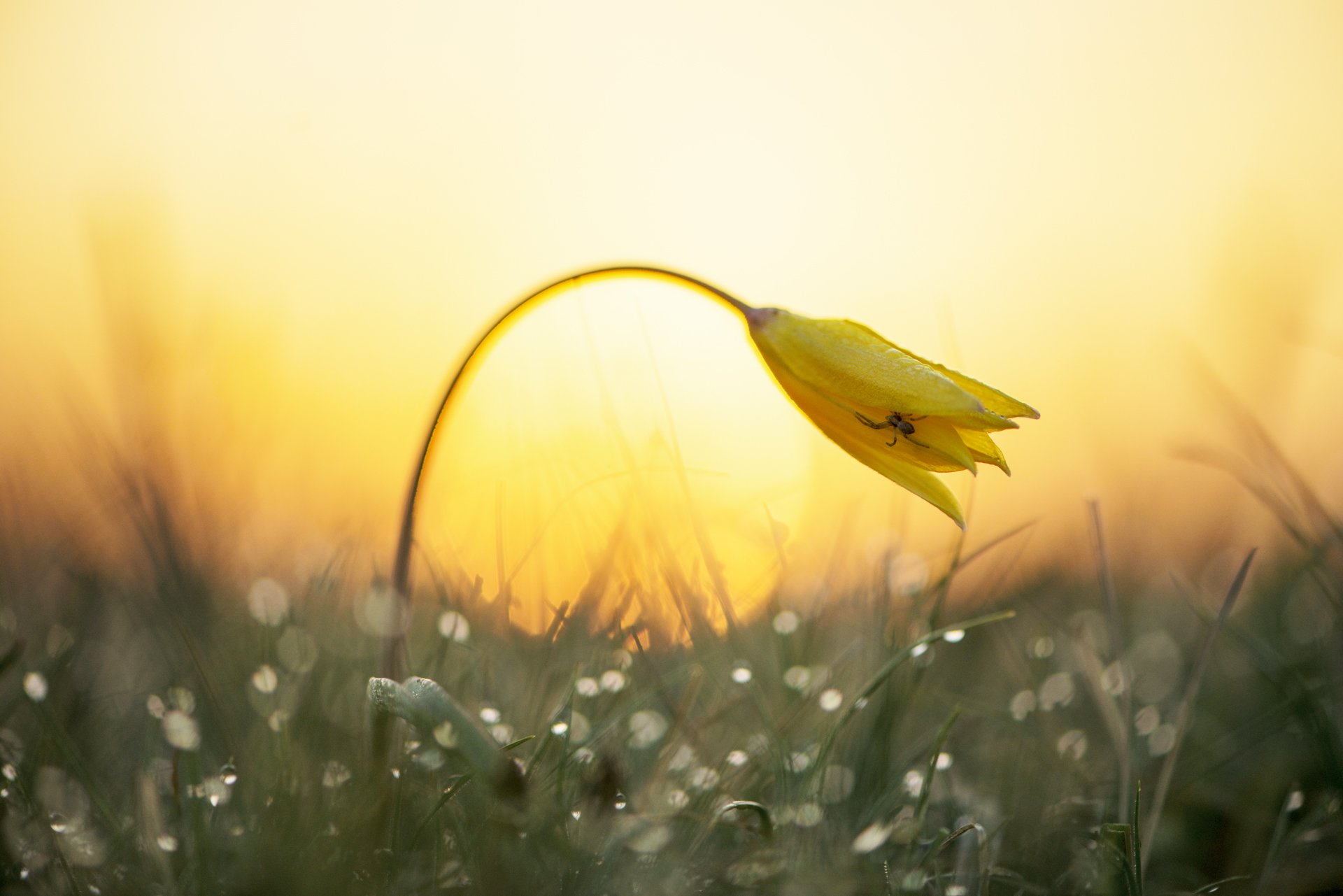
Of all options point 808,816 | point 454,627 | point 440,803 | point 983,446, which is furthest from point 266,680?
point 983,446

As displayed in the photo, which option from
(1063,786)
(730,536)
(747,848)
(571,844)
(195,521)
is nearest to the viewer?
(571,844)

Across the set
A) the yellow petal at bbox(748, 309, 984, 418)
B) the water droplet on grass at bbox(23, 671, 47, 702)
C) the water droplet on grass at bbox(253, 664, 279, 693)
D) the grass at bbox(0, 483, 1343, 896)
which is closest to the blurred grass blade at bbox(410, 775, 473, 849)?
the grass at bbox(0, 483, 1343, 896)

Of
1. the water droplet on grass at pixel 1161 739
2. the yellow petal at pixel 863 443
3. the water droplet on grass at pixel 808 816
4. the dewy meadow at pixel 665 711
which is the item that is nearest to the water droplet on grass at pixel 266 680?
the dewy meadow at pixel 665 711

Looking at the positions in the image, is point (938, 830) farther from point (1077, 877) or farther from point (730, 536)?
point (730, 536)

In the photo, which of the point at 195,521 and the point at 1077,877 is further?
the point at 195,521

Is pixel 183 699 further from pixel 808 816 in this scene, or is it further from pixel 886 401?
pixel 886 401

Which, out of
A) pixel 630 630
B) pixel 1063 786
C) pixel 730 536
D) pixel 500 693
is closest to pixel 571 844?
pixel 630 630

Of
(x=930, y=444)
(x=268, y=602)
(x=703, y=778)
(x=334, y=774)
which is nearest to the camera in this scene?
(x=334, y=774)
